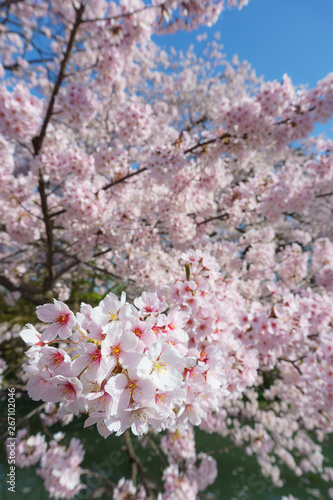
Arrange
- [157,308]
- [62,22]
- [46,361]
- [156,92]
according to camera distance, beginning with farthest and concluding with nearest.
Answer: [156,92]
[62,22]
[157,308]
[46,361]

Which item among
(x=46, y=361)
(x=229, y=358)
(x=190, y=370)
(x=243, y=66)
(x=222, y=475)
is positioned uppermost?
(x=243, y=66)

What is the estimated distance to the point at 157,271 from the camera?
14.7ft

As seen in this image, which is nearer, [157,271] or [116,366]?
[116,366]

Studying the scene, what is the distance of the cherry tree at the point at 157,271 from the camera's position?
3.21ft

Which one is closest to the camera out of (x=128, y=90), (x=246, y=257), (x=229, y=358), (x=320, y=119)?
(x=229, y=358)

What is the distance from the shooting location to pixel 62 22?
14.3ft

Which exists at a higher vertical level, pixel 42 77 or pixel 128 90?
pixel 128 90

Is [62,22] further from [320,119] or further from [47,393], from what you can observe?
[47,393]

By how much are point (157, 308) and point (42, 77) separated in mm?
9399

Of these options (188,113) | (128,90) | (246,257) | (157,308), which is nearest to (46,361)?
(157,308)

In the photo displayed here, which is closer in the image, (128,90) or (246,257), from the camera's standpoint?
(246,257)

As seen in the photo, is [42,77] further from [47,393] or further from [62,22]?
[47,393]

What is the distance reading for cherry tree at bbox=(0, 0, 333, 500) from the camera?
38.5 inches

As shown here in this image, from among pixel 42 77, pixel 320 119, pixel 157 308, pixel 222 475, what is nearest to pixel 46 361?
pixel 157 308
